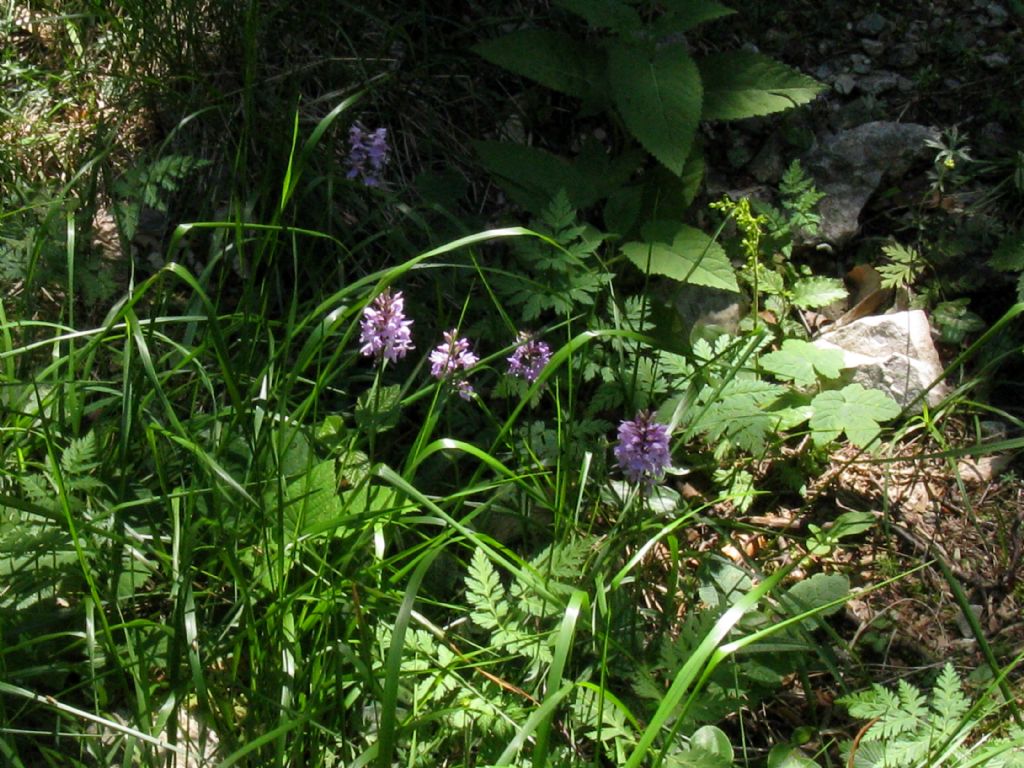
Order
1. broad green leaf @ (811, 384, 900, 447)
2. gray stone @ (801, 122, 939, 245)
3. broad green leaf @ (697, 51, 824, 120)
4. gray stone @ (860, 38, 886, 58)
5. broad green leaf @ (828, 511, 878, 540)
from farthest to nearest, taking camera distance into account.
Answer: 1. gray stone @ (860, 38, 886, 58)
2. gray stone @ (801, 122, 939, 245)
3. broad green leaf @ (697, 51, 824, 120)
4. broad green leaf @ (811, 384, 900, 447)
5. broad green leaf @ (828, 511, 878, 540)

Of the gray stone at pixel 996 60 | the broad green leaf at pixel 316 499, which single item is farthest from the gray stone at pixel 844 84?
the broad green leaf at pixel 316 499

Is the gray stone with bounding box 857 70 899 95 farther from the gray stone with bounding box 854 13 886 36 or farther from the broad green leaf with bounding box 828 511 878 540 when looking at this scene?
the broad green leaf with bounding box 828 511 878 540

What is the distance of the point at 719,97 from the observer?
3129 mm

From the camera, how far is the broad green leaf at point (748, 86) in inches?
121

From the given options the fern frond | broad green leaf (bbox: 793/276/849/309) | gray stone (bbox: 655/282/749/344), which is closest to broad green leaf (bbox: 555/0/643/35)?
gray stone (bbox: 655/282/749/344)

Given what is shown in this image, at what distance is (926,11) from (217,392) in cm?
289

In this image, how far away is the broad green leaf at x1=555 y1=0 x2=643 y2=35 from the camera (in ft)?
9.91

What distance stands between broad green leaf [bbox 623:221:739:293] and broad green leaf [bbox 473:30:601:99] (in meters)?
0.52

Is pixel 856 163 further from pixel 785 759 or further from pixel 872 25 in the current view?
pixel 785 759

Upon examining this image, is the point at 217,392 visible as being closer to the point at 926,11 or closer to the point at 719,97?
the point at 719,97

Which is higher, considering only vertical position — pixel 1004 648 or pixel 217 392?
pixel 217 392

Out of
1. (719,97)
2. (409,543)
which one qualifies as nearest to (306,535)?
(409,543)

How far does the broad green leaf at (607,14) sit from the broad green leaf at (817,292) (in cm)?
92

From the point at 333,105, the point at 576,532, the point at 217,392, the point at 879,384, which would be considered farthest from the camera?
the point at 333,105
